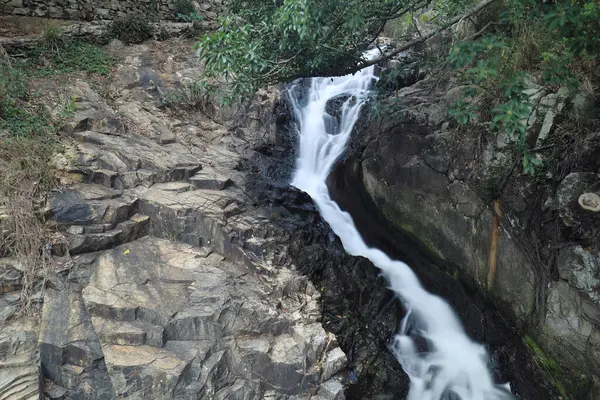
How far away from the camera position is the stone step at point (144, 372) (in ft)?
14.2

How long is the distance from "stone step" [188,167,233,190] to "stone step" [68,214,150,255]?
1.06 metres

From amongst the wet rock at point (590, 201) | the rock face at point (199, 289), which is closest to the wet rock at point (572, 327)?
the rock face at point (199, 289)

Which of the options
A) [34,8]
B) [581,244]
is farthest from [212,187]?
[34,8]

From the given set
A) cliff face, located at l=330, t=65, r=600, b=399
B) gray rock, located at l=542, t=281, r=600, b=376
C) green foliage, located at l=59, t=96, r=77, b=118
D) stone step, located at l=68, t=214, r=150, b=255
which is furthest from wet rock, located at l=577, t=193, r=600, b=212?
green foliage, located at l=59, t=96, r=77, b=118

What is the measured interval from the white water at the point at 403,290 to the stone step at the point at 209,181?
5.72ft

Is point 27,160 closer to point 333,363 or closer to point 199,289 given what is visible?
point 199,289

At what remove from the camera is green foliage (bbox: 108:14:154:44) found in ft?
32.7

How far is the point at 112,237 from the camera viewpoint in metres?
5.61

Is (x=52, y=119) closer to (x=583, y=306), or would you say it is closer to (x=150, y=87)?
(x=150, y=87)

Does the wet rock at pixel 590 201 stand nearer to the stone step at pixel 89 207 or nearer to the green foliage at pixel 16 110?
the stone step at pixel 89 207

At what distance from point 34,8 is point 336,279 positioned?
8815 millimetres

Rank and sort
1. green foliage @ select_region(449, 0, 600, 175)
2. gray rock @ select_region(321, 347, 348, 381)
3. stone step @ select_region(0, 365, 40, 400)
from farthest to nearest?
gray rock @ select_region(321, 347, 348, 381)
stone step @ select_region(0, 365, 40, 400)
green foliage @ select_region(449, 0, 600, 175)

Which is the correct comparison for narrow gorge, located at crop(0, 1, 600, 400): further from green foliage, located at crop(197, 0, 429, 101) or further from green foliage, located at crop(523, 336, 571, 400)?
green foliage, located at crop(197, 0, 429, 101)

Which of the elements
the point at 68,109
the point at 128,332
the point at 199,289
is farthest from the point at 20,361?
the point at 68,109
